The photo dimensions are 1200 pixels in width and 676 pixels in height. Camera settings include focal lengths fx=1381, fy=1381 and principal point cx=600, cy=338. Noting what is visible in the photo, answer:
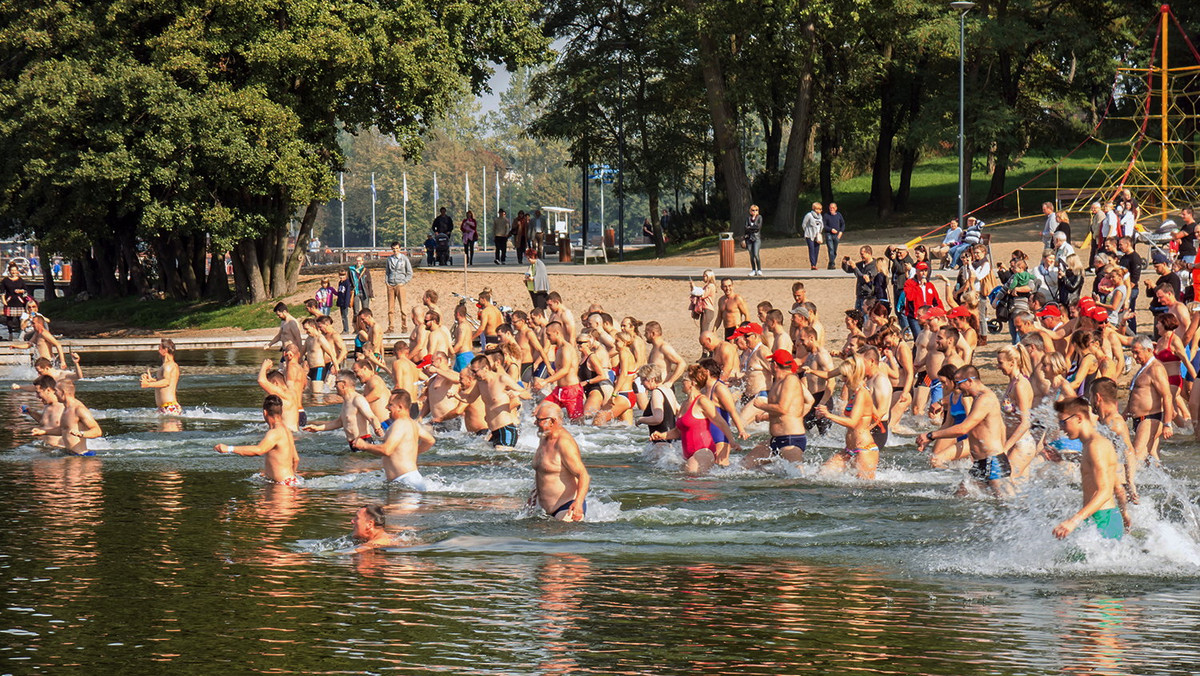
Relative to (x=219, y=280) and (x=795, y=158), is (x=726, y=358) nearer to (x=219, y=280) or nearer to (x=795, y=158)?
(x=795, y=158)

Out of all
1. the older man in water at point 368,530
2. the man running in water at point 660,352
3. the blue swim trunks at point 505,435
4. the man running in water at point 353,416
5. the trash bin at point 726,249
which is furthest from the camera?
the trash bin at point 726,249

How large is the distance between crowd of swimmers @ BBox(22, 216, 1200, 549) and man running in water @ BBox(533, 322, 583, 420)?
0.10 ft

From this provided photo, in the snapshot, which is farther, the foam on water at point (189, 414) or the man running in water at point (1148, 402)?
the foam on water at point (189, 414)

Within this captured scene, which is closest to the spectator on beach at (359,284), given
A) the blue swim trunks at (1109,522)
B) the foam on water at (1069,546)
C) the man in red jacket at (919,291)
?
the man in red jacket at (919,291)

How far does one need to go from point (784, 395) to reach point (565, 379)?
5.02 m

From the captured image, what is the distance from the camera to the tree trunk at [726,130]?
43.5 metres

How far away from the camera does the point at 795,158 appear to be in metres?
44.0

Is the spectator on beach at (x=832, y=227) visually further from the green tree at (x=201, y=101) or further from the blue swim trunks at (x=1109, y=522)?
the blue swim trunks at (x=1109, y=522)

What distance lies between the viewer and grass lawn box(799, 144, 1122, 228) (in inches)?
1820

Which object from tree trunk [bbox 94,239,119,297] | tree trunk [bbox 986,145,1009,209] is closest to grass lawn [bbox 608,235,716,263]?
tree trunk [bbox 986,145,1009,209]

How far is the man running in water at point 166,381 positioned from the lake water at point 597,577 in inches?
156

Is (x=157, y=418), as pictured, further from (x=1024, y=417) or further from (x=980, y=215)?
(x=980, y=215)

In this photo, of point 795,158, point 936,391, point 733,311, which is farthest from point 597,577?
point 795,158

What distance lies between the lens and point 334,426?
52.1ft
